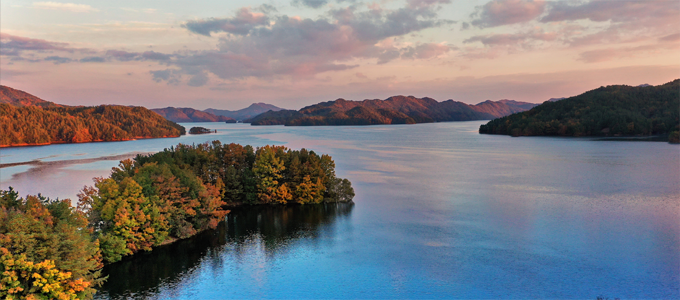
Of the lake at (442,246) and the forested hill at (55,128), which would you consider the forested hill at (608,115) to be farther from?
the forested hill at (55,128)

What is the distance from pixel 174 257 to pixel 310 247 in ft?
39.8

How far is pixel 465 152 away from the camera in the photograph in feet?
369

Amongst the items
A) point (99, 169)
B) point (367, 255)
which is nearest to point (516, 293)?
point (367, 255)

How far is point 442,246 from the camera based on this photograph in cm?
3556

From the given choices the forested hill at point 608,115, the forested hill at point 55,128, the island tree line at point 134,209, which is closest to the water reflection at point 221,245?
the island tree line at point 134,209

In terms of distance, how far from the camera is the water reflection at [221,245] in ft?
96.6

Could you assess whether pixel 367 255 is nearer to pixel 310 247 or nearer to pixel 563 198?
pixel 310 247

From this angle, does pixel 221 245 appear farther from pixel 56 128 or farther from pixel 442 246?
pixel 56 128

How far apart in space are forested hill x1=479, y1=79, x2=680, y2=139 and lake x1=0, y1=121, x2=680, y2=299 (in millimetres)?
100104

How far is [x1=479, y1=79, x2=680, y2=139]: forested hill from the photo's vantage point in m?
152

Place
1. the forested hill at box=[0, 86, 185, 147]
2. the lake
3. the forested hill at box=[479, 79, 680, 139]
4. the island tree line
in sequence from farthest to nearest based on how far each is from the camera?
the forested hill at box=[0, 86, 185, 147] → the forested hill at box=[479, 79, 680, 139] → the lake → the island tree line

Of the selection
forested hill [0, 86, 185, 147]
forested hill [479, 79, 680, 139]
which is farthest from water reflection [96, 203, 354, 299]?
forested hill [0, 86, 185, 147]

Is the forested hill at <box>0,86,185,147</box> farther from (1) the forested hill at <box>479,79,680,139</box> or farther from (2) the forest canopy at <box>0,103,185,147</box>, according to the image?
(1) the forested hill at <box>479,79,680,139</box>

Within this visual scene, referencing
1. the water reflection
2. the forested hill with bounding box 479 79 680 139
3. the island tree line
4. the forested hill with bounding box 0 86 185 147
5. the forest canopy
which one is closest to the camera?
the island tree line
